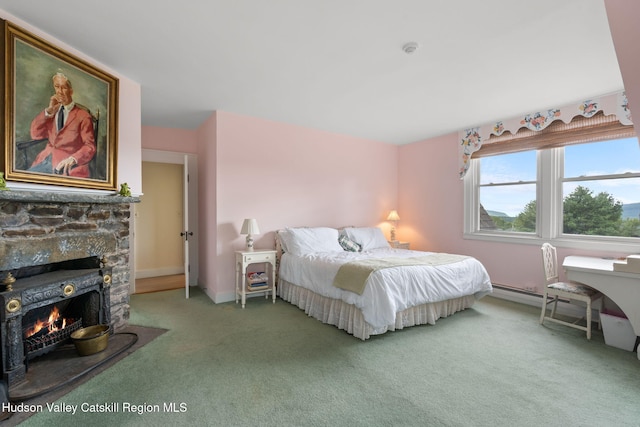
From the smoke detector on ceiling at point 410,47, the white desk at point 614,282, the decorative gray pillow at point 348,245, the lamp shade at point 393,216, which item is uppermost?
the smoke detector on ceiling at point 410,47

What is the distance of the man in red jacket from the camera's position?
221cm

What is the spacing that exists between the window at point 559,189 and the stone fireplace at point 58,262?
4595 millimetres

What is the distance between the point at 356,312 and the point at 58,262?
263 centimetres

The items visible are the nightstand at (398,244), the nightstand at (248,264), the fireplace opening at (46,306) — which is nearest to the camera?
the fireplace opening at (46,306)

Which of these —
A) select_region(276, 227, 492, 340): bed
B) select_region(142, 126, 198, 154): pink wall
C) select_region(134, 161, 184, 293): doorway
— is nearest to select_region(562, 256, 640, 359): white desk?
select_region(276, 227, 492, 340): bed

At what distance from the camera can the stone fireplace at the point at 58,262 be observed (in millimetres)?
1905

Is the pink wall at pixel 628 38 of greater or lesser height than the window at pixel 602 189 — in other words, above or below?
above

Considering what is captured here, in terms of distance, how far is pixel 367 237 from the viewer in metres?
4.52

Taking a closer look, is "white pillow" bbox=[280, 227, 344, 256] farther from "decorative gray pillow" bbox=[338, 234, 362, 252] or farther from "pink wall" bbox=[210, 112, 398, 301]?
"pink wall" bbox=[210, 112, 398, 301]

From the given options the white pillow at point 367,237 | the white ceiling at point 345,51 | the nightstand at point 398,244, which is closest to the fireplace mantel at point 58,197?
the white ceiling at point 345,51

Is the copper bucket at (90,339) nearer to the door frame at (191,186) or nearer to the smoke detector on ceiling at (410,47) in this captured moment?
the door frame at (191,186)

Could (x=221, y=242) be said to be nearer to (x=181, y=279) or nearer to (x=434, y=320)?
(x=181, y=279)

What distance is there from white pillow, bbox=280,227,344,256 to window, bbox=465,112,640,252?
2153mm

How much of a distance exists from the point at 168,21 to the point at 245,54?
600mm
